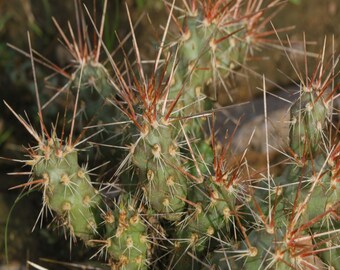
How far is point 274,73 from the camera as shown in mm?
3264

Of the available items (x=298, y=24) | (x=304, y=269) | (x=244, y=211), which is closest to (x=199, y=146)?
(x=244, y=211)

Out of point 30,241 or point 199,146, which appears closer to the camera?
point 199,146

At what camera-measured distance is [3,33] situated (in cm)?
337

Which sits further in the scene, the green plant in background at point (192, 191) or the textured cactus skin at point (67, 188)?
the textured cactus skin at point (67, 188)

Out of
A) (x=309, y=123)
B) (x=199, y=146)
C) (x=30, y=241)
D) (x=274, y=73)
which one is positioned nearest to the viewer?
(x=309, y=123)

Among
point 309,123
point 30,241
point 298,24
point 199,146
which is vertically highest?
point 309,123

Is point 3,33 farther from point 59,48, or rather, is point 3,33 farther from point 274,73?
point 274,73

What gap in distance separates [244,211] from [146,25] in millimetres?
1638

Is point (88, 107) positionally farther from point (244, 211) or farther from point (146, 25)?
point (146, 25)

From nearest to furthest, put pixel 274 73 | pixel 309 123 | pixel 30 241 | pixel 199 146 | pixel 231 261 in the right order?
pixel 231 261 → pixel 309 123 → pixel 199 146 → pixel 30 241 → pixel 274 73

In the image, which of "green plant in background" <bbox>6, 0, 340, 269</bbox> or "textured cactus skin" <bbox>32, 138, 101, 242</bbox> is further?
"textured cactus skin" <bbox>32, 138, 101, 242</bbox>

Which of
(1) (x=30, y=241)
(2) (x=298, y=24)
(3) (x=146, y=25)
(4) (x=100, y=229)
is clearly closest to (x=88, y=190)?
(4) (x=100, y=229)

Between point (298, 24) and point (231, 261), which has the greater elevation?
point (231, 261)

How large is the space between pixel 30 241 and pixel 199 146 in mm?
930
